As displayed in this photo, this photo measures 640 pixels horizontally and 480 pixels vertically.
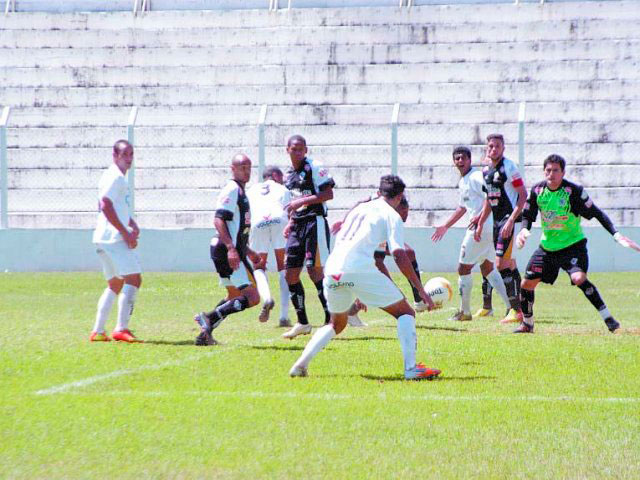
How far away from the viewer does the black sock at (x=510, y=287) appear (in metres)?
13.7

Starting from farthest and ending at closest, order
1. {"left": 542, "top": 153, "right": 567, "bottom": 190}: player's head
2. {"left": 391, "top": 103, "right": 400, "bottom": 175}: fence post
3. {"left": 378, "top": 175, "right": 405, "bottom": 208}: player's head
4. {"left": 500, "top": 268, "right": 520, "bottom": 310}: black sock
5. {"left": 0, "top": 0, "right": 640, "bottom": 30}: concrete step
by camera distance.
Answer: {"left": 0, "top": 0, "right": 640, "bottom": 30}: concrete step, {"left": 391, "top": 103, "right": 400, "bottom": 175}: fence post, {"left": 500, "top": 268, "right": 520, "bottom": 310}: black sock, {"left": 542, "top": 153, "right": 567, "bottom": 190}: player's head, {"left": 378, "top": 175, "right": 405, "bottom": 208}: player's head

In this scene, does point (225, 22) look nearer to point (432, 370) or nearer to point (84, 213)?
point (84, 213)

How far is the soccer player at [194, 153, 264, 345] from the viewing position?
10.7 m

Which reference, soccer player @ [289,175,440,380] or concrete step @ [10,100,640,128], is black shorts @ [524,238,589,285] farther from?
concrete step @ [10,100,640,128]

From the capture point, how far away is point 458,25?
29781mm

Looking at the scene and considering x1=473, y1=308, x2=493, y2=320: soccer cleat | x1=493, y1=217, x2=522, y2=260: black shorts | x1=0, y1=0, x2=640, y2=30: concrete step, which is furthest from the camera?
x1=0, y1=0, x2=640, y2=30: concrete step

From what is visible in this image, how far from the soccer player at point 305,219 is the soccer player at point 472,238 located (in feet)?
7.52

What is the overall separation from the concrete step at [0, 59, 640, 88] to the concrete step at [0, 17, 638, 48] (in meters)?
1.03

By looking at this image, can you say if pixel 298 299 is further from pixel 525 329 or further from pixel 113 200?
pixel 525 329

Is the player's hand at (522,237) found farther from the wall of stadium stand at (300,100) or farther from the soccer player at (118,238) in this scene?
the wall of stadium stand at (300,100)

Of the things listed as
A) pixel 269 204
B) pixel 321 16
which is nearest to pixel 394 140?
pixel 321 16

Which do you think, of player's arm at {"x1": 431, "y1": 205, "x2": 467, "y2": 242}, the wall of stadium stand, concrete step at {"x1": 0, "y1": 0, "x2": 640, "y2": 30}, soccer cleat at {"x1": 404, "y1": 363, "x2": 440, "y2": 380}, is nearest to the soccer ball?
player's arm at {"x1": 431, "y1": 205, "x2": 467, "y2": 242}

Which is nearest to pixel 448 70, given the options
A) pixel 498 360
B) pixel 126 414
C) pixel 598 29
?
pixel 598 29

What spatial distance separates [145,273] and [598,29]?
43.6 feet
